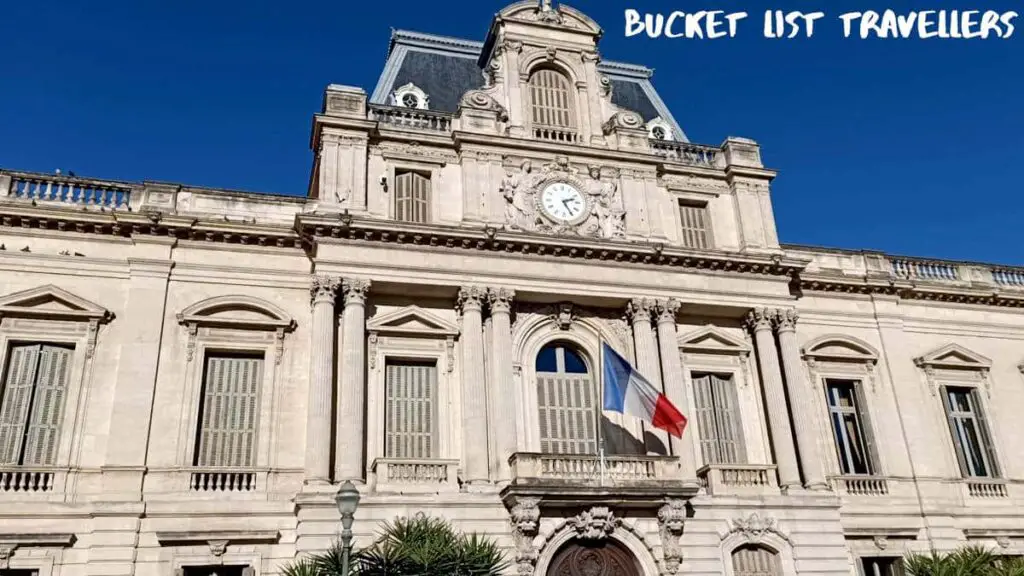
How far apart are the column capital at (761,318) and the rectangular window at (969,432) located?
5872 mm

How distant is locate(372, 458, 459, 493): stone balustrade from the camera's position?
17.8m

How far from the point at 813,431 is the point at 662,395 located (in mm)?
4869

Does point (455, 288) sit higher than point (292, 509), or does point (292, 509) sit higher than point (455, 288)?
point (455, 288)

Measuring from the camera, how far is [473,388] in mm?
19000

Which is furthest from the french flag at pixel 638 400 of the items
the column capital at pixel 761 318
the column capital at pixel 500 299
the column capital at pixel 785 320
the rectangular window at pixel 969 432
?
the rectangular window at pixel 969 432

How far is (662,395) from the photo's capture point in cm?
1888

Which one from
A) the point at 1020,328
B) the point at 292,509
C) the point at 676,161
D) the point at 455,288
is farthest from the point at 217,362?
the point at 1020,328

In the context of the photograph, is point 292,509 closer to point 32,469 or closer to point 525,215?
point 32,469

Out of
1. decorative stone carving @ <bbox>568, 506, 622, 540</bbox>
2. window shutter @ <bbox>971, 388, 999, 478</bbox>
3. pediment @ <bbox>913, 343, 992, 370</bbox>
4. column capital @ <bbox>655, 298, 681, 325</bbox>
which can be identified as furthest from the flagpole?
window shutter @ <bbox>971, 388, 999, 478</bbox>

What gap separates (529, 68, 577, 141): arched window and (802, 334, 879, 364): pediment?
841 centimetres

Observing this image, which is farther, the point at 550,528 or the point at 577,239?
the point at 577,239

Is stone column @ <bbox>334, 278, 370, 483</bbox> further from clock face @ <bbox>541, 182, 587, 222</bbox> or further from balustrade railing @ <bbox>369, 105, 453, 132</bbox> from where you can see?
clock face @ <bbox>541, 182, 587, 222</bbox>

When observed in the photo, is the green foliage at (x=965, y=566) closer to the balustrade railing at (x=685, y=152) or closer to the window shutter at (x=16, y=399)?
the balustrade railing at (x=685, y=152)

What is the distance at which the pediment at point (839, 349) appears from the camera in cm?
2280
